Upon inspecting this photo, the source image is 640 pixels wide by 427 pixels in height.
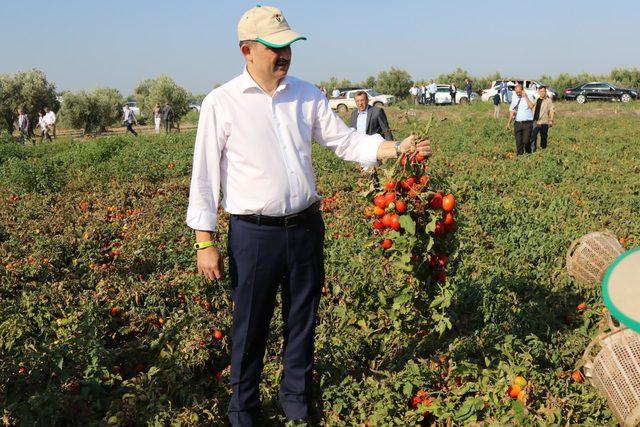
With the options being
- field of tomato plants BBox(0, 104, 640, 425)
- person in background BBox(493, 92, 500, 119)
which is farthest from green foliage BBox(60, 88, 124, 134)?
field of tomato plants BBox(0, 104, 640, 425)

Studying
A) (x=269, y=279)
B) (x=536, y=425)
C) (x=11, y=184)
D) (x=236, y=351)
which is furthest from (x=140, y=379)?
(x=11, y=184)

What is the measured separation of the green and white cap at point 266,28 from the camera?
266 cm

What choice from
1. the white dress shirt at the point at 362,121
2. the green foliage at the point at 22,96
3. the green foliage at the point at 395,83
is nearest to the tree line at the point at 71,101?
the green foliage at the point at 22,96

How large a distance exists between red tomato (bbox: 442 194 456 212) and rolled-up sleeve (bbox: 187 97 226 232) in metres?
1.19

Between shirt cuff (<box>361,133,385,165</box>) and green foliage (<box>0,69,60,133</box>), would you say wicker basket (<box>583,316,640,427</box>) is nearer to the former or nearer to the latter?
shirt cuff (<box>361,133,385,165</box>)

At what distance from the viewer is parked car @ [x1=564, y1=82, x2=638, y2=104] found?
103ft

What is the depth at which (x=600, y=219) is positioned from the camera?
22.4 feet

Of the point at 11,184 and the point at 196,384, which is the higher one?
the point at 11,184

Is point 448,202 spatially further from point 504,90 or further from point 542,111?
point 504,90

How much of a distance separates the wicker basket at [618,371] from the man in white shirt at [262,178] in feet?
5.28

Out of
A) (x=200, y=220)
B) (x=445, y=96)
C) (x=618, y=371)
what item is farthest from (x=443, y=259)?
(x=445, y=96)

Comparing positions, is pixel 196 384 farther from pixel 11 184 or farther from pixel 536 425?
pixel 11 184

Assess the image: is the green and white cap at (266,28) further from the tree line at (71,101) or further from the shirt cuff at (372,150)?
the tree line at (71,101)

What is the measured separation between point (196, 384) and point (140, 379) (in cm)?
39
